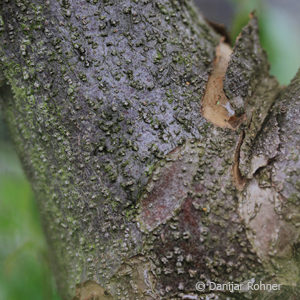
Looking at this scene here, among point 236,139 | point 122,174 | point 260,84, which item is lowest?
point 122,174

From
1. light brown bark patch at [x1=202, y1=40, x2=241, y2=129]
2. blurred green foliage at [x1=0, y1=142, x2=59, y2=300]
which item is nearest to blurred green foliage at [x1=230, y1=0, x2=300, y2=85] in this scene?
light brown bark patch at [x1=202, y1=40, x2=241, y2=129]

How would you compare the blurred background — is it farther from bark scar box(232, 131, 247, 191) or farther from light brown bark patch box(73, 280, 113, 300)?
bark scar box(232, 131, 247, 191)

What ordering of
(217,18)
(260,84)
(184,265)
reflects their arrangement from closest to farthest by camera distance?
(184,265) < (260,84) < (217,18)

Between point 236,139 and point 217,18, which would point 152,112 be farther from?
point 217,18

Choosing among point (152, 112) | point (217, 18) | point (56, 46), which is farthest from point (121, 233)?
point (217, 18)

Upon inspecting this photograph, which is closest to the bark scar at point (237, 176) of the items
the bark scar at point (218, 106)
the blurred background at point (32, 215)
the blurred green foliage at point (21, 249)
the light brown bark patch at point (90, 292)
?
the bark scar at point (218, 106)

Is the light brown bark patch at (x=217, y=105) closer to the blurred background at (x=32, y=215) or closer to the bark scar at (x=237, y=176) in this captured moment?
the bark scar at (x=237, y=176)

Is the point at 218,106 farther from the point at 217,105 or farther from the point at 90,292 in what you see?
the point at 90,292

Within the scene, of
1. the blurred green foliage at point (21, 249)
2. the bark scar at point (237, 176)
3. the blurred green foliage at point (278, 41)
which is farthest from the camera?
the blurred green foliage at point (278, 41)
